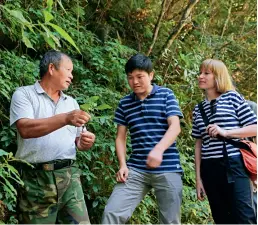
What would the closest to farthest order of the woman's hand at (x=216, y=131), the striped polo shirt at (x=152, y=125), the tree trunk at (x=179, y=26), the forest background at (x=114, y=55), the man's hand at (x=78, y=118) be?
the man's hand at (x=78, y=118) < the woman's hand at (x=216, y=131) < the striped polo shirt at (x=152, y=125) < the forest background at (x=114, y=55) < the tree trunk at (x=179, y=26)

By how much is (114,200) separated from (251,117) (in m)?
1.20

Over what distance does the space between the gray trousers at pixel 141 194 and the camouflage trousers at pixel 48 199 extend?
326mm

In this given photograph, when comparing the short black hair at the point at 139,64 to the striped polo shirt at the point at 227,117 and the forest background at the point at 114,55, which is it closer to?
the forest background at the point at 114,55

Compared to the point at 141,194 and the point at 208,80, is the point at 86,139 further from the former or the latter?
the point at 208,80

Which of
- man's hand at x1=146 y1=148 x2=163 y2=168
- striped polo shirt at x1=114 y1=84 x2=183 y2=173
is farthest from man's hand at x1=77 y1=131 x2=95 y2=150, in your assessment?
man's hand at x1=146 y1=148 x2=163 y2=168

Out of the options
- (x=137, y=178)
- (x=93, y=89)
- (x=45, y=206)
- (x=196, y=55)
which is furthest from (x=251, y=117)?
(x=196, y=55)

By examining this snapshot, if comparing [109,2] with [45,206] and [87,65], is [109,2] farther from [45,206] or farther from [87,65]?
[45,206]

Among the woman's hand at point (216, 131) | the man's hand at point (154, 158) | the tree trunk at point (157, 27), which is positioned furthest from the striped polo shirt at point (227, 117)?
the tree trunk at point (157, 27)

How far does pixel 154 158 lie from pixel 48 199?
0.91 metres

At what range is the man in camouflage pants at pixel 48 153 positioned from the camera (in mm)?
3330

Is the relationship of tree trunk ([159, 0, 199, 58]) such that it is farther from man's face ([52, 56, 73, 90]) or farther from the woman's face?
man's face ([52, 56, 73, 90])

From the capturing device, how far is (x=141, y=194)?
337 centimetres

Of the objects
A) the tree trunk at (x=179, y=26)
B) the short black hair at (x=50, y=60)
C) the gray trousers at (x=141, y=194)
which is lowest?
the gray trousers at (x=141, y=194)

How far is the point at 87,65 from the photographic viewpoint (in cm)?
566
